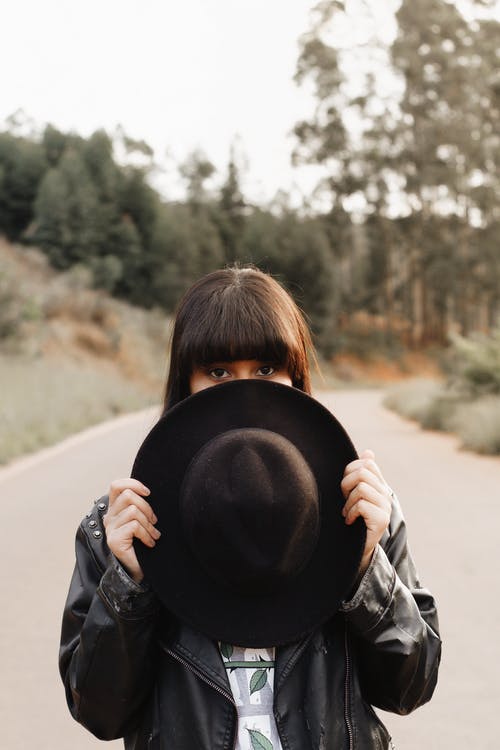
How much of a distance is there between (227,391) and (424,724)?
2792 mm

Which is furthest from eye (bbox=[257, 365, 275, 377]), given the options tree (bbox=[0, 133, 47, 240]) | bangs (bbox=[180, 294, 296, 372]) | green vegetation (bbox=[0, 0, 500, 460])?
tree (bbox=[0, 133, 47, 240])

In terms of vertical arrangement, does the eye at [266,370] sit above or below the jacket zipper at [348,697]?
above

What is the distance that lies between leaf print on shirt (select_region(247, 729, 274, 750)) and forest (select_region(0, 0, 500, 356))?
40.3 meters

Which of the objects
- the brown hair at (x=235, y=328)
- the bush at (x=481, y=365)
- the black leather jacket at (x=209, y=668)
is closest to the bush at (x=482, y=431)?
the bush at (x=481, y=365)

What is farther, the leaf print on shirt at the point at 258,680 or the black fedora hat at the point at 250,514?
the leaf print on shirt at the point at 258,680

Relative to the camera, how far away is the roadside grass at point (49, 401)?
1673 cm

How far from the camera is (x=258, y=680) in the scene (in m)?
1.77

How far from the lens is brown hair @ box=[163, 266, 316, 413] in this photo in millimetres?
1938

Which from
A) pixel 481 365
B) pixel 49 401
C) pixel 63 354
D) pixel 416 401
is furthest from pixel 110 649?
pixel 63 354

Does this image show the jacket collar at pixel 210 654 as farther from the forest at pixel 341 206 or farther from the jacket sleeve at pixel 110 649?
the forest at pixel 341 206

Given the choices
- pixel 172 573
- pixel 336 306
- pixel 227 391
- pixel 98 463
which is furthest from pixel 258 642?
pixel 336 306

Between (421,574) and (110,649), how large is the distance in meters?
5.03

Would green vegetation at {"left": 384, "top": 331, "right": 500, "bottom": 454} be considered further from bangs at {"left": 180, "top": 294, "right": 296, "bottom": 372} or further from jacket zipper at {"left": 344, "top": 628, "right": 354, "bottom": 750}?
jacket zipper at {"left": 344, "top": 628, "right": 354, "bottom": 750}

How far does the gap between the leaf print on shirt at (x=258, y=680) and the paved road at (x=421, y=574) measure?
0.82m
